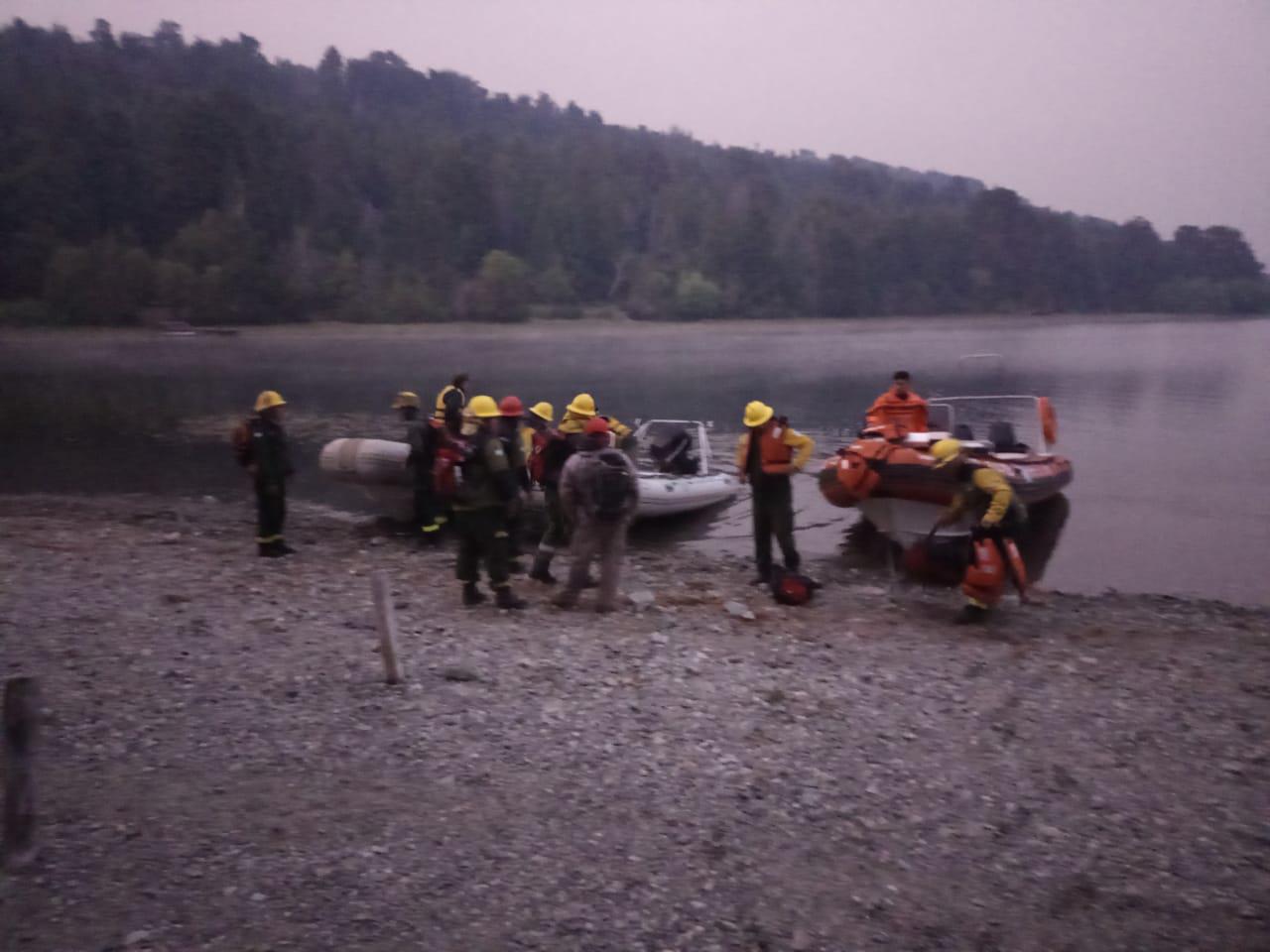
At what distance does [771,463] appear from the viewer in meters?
10.1

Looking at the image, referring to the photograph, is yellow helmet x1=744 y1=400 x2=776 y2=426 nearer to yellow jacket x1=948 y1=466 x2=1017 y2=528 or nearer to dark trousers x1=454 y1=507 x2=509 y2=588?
yellow jacket x1=948 y1=466 x2=1017 y2=528

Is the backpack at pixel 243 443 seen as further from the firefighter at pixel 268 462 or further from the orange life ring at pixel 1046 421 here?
the orange life ring at pixel 1046 421

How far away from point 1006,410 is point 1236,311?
77460 mm

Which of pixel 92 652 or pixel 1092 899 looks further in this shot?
pixel 92 652

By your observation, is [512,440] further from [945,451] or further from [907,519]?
[907,519]

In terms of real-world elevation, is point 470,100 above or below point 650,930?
above

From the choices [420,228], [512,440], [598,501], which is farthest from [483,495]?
[420,228]

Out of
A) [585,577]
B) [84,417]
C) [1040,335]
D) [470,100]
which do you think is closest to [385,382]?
[84,417]

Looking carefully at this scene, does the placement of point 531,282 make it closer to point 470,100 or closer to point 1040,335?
point 1040,335

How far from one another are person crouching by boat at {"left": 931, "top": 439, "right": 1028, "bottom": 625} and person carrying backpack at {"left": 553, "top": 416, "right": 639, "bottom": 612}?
266 cm

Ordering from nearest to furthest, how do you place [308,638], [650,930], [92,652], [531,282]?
[650,930] → [92,652] → [308,638] → [531,282]

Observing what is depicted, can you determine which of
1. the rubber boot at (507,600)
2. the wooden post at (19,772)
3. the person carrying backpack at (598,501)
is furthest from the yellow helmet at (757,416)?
the wooden post at (19,772)

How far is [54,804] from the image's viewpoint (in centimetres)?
502

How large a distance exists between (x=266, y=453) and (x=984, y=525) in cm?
623
